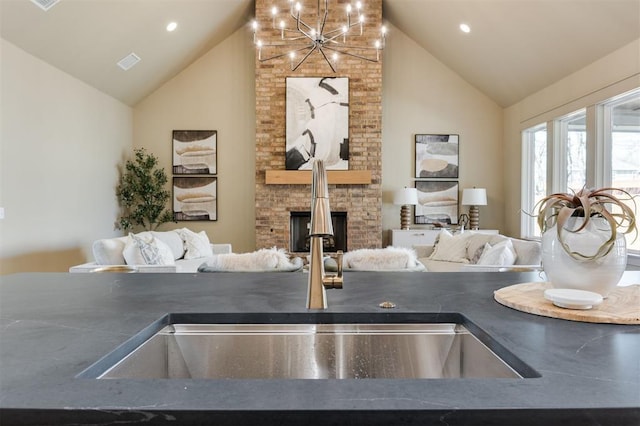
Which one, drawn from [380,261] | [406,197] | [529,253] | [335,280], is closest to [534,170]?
[406,197]

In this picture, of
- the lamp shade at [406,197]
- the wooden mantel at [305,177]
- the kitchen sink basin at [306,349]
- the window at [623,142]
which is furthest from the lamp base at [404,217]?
the kitchen sink basin at [306,349]

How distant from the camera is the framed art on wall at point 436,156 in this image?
655 centimetres

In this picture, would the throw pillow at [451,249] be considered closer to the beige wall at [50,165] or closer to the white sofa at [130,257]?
the white sofa at [130,257]

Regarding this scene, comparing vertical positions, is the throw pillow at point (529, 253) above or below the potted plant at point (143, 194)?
below

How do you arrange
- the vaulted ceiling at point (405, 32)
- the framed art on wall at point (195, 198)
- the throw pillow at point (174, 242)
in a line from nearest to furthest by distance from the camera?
the vaulted ceiling at point (405, 32) → the throw pillow at point (174, 242) → the framed art on wall at point (195, 198)

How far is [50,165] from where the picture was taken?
4.41 meters

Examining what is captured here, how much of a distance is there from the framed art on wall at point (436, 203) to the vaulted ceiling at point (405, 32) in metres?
1.58

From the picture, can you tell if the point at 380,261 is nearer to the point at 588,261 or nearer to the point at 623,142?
→ the point at 588,261

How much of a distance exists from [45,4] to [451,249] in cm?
461

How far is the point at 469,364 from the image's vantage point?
947 mm

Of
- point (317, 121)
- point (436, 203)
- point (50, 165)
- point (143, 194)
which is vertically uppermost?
point (317, 121)

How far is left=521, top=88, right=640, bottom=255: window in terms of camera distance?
13.1 feet

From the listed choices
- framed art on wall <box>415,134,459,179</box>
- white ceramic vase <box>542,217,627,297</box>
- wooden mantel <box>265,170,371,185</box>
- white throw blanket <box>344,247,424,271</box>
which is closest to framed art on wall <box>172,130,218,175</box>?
wooden mantel <box>265,170,371,185</box>

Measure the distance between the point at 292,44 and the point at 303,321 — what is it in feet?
18.3
